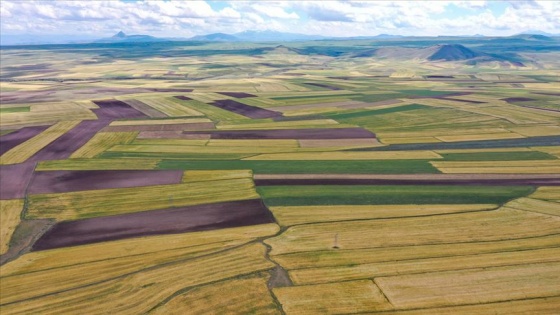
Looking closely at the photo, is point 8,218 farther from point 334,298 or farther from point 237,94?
point 237,94

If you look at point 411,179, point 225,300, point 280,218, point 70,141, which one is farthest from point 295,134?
point 225,300

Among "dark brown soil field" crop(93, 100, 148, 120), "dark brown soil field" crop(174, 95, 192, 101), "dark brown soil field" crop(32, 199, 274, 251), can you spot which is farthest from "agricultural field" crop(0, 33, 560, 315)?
"dark brown soil field" crop(174, 95, 192, 101)

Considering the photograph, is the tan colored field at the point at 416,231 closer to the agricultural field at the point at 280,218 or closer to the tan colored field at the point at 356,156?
the agricultural field at the point at 280,218

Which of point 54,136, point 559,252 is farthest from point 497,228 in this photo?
point 54,136

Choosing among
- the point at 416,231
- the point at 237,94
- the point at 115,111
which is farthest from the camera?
the point at 237,94

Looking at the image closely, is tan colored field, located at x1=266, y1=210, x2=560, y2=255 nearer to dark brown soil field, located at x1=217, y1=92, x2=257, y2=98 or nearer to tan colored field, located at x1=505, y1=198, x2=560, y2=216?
tan colored field, located at x1=505, y1=198, x2=560, y2=216

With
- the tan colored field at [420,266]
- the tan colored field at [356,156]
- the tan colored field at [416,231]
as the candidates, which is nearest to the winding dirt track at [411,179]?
the tan colored field at [356,156]

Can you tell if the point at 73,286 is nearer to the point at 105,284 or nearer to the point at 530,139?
the point at 105,284
